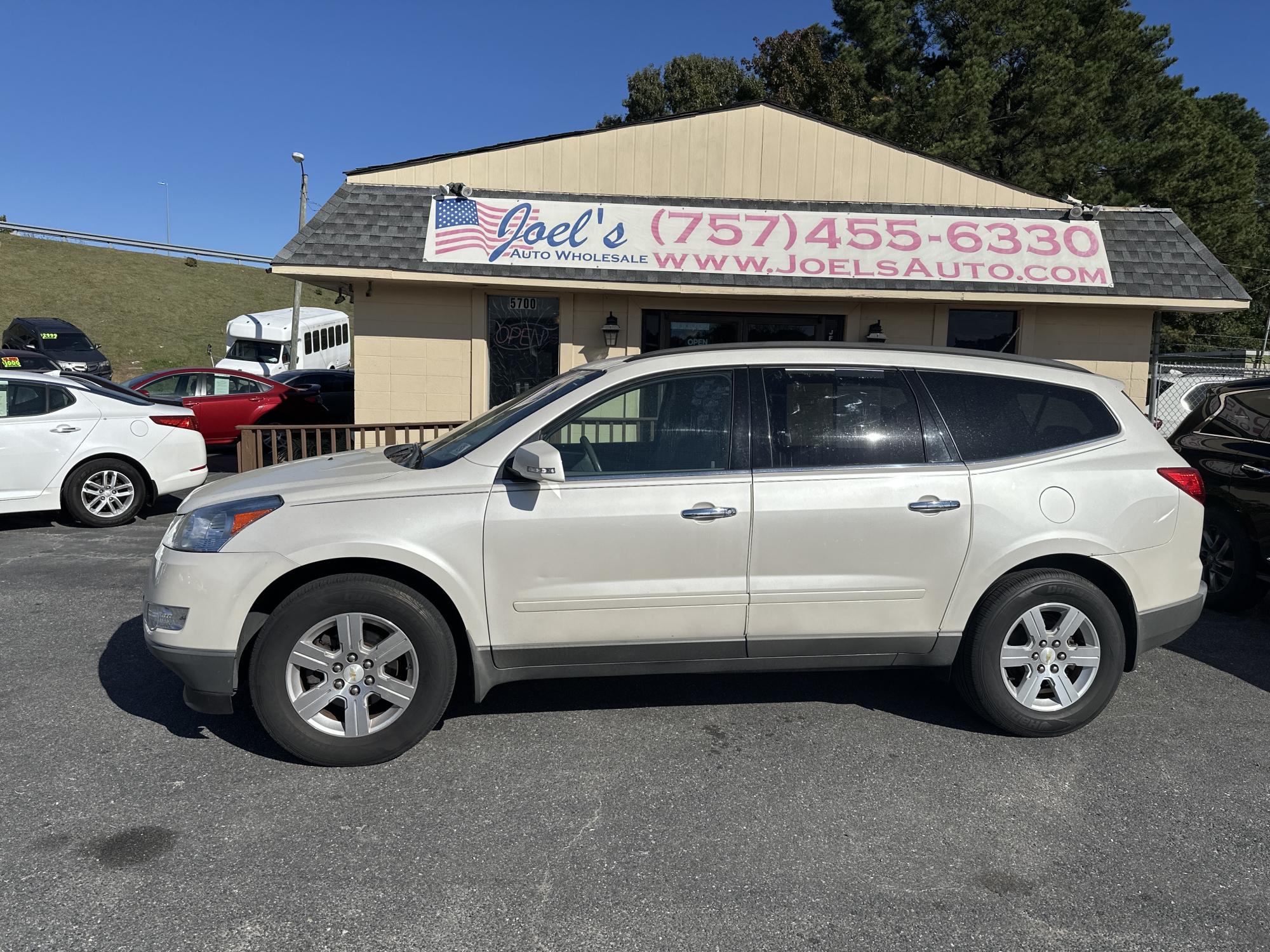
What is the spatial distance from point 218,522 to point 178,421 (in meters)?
6.22

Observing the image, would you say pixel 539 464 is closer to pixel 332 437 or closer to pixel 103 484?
pixel 332 437

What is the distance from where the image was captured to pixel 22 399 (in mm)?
8320

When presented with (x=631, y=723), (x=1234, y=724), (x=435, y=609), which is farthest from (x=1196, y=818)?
(x=435, y=609)

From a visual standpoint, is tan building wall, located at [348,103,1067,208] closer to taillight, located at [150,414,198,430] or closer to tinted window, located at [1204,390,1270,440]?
taillight, located at [150,414,198,430]

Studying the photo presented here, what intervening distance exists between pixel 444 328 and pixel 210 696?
737 centimetres

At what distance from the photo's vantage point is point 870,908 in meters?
2.74

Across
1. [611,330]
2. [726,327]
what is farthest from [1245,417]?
[611,330]

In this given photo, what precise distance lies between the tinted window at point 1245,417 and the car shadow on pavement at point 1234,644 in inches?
49.8

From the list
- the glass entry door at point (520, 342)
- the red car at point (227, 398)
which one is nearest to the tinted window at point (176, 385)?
the red car at point (227, 398)

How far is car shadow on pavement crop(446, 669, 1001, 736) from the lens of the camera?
166 inches

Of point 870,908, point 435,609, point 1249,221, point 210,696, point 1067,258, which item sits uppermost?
point 1249,221

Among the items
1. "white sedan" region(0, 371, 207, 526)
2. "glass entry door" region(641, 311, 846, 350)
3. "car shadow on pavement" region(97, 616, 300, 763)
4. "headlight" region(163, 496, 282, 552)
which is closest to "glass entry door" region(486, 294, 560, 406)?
"glass entry door" region(641, 311, 846, 350)

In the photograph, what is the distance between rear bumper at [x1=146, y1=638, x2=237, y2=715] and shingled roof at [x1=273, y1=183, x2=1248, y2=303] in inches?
270

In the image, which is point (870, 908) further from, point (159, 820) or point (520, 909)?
point (159, 820)
